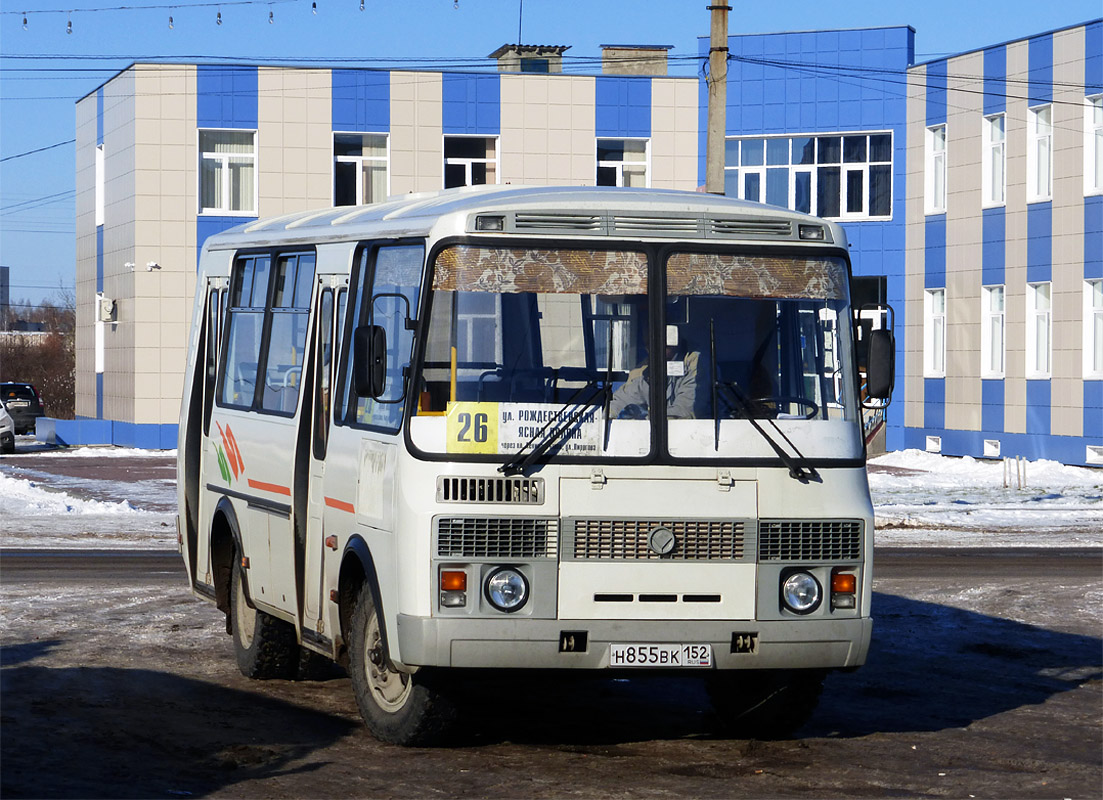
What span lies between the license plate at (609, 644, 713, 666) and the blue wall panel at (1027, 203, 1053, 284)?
102 ft

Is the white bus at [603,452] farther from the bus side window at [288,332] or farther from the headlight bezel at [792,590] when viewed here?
the bus side window at [288,332]

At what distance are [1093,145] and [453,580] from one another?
3125cm

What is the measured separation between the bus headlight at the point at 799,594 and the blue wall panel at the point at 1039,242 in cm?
3085

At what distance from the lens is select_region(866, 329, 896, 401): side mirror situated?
335 inches

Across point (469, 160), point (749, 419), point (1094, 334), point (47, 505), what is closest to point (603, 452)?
point (749, 419)

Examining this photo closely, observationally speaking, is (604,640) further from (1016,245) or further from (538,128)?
(538,128)

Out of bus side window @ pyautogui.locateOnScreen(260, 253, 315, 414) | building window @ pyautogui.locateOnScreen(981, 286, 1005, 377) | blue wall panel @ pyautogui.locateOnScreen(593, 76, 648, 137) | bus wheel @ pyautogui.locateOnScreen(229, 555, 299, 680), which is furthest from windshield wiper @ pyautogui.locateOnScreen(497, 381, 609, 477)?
blue wall panel @ pyautogui.locateOnScreen(593, 76, 648, 137)

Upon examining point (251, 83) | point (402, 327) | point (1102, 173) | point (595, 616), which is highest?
point (251, 83)

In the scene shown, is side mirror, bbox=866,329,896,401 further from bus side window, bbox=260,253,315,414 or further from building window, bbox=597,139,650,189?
building window, bbox=597,139,650,189

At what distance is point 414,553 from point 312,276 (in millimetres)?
2558

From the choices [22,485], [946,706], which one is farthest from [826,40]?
[946,706]

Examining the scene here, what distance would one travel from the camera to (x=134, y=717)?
901 centimetres

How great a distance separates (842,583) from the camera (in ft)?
26.9

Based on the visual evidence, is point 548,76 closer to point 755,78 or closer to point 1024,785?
point 755,78
